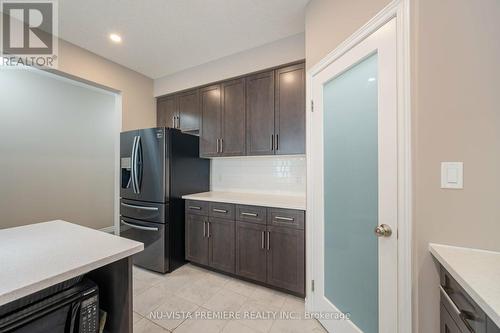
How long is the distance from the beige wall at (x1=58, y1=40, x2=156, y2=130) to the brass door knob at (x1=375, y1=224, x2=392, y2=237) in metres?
3.24

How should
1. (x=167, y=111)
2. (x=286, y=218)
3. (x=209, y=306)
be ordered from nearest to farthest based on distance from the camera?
(x=209, y=306)
(x=286, y=218)
(x=167, y=111)

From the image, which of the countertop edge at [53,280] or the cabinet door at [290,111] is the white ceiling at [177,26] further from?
the countertop edge at [53,280]

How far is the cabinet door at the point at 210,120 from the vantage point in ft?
8.99

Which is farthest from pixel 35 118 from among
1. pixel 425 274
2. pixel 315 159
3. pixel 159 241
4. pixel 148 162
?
pixel 425 274

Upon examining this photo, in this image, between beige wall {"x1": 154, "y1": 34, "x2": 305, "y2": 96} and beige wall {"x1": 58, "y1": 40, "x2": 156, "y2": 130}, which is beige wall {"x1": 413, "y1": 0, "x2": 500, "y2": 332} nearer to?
beige wall {"x1": 154, "y1": 34, "x2": 305, "y2": 96}

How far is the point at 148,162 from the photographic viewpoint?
8.13ft

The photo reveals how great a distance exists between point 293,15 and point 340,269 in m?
2.31

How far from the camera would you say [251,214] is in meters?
2.15

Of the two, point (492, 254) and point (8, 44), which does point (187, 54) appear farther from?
point (492, 254)

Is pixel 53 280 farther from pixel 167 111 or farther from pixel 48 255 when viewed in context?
pixel 167 111

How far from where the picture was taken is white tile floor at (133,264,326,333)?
1621mm

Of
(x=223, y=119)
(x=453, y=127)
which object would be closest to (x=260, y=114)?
(x=223, y=119)

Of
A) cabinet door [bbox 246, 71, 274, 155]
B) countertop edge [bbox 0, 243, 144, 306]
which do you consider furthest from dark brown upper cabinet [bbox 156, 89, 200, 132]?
countertop edge [bbox 0, 243, 144, 306]

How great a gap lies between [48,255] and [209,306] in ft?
4.77
